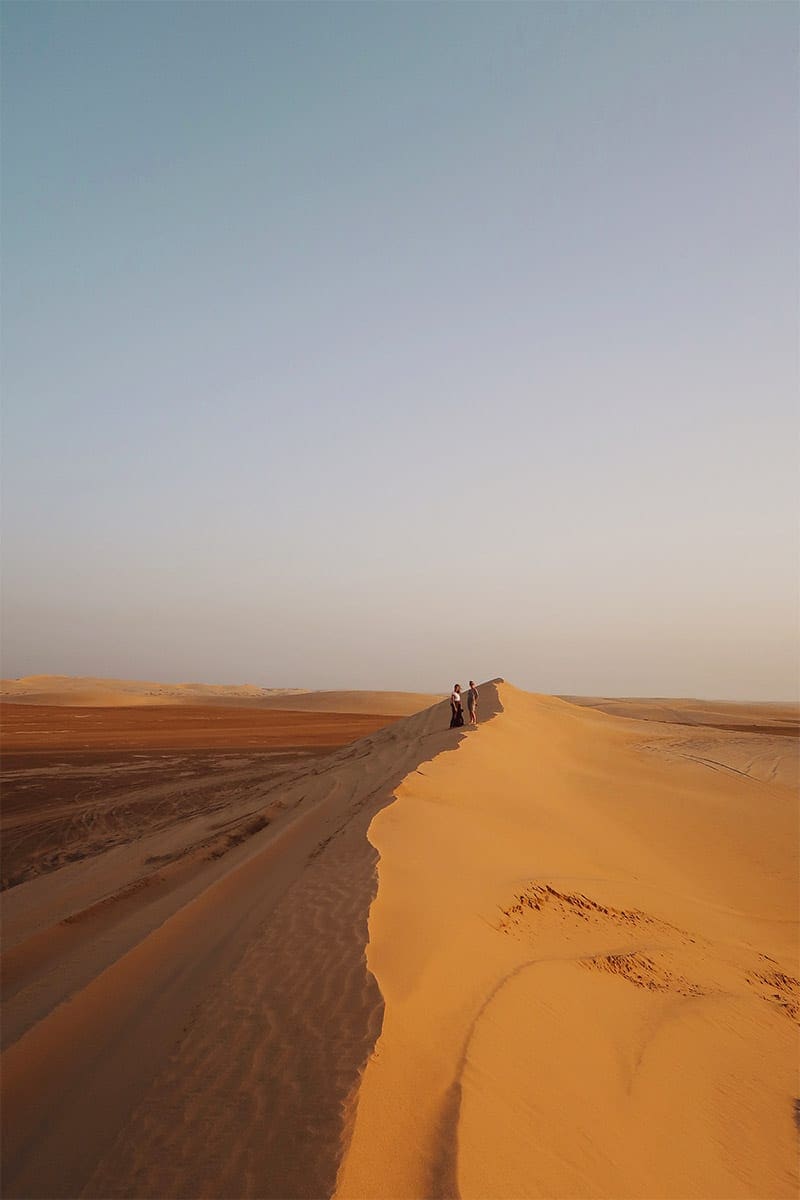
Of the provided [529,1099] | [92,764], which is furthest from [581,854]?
[92,764]

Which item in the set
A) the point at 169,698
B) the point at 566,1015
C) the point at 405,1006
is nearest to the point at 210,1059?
the point at 405,1006

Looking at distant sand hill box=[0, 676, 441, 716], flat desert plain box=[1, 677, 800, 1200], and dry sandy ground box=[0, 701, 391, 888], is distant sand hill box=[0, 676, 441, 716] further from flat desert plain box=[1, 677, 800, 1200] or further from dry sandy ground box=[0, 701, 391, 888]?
flat desert plain box=[1, 677, 800, 1200]

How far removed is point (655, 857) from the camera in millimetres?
9672

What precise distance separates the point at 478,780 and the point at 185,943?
658 centimetres

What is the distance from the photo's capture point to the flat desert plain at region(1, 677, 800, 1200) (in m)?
2.64

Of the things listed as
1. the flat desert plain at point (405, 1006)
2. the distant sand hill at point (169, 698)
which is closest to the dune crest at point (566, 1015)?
the flat desert plain at point (405, 1006)

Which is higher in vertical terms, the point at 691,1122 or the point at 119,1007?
the point at 119,1007

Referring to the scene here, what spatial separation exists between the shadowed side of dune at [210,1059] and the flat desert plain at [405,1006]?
13mm

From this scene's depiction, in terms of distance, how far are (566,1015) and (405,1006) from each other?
A: 3.85 feet

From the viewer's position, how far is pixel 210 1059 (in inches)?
121

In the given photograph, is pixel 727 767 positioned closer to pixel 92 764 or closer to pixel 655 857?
pixel 655 857

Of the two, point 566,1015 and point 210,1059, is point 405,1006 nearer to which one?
point 210,1059

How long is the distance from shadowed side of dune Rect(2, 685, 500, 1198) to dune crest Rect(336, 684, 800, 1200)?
0.65 ft

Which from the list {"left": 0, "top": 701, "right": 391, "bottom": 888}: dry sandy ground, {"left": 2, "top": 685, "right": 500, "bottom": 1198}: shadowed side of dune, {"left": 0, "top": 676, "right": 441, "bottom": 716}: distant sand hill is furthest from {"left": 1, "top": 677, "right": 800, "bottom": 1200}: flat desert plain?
{"left": 0, "top": 676, "right": 441, "bottom": 716}: distant sand hill
